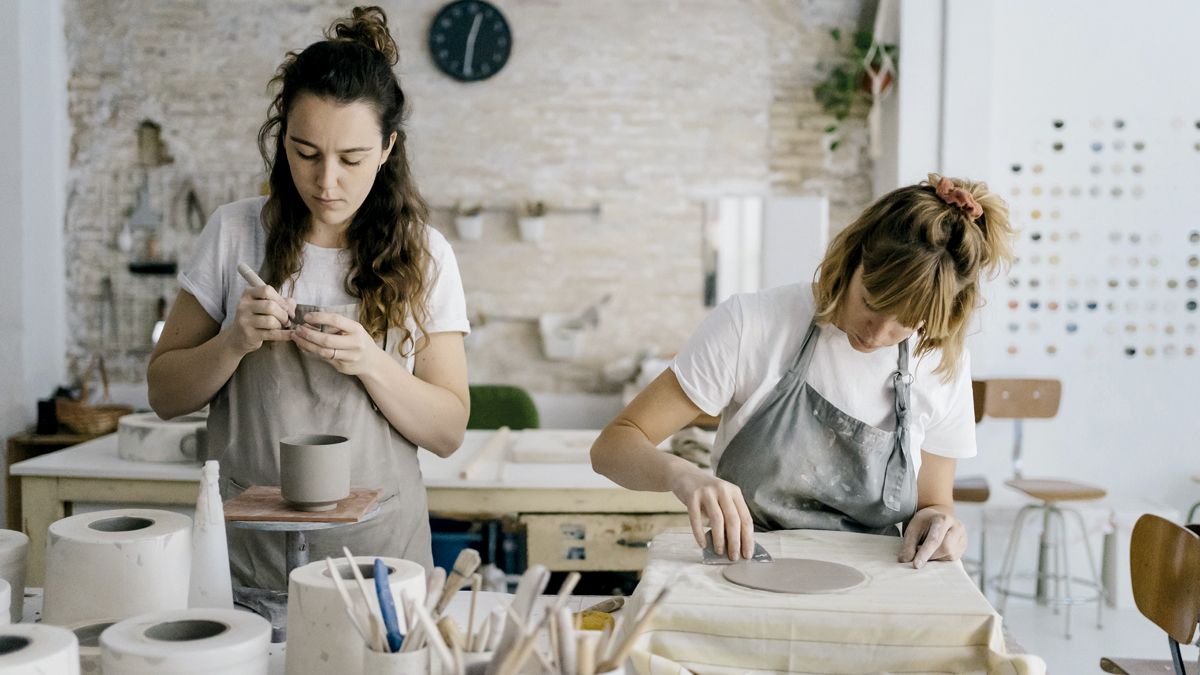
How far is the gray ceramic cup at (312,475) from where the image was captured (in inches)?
55.6

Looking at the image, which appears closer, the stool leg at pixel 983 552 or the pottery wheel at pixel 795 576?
the pottery wheel at pixel 795 576

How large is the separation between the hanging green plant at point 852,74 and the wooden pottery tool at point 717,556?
4.06 m

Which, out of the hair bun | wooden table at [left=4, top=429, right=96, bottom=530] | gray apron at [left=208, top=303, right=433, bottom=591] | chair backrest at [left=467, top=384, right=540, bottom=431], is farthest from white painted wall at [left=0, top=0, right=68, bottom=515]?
the hair bun

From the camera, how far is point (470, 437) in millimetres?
3707

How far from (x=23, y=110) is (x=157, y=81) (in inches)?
27.3

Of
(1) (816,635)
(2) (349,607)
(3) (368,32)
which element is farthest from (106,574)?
(3) (368,32)

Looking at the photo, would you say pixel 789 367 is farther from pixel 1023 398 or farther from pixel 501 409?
pixel 1023 398

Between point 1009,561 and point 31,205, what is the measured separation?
5.00 metres

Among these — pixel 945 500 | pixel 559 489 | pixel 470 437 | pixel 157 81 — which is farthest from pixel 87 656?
pixel 157 81

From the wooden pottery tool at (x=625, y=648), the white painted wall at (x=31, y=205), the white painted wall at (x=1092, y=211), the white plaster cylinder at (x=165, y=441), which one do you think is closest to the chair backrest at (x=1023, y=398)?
the white painted wall at (x=1092, y=211)

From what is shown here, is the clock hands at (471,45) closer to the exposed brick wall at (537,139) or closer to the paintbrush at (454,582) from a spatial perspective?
the exposed brick wall at (537,139)

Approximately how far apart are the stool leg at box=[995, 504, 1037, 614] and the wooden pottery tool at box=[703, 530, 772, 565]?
11.2 feet

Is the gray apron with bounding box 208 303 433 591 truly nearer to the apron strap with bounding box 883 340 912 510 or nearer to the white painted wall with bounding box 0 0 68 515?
the apron strap with bounding box 883 340 912 510

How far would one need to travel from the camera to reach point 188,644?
99 cm
